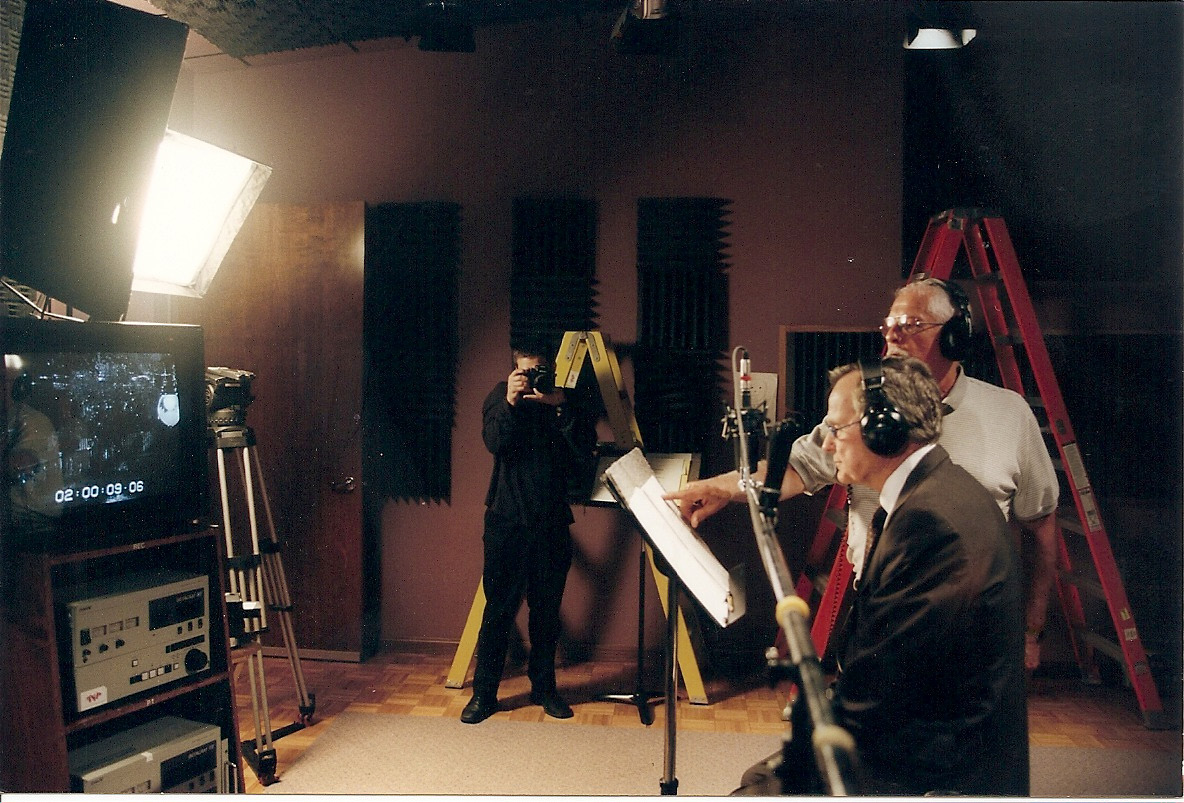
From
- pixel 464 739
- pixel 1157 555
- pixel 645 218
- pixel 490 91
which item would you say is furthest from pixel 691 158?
pixel 464 739

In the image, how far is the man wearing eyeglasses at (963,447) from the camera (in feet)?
6.38

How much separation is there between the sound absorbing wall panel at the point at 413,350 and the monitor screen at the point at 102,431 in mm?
959

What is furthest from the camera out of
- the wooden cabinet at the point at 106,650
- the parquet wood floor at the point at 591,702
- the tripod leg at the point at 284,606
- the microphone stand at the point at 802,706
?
the tripod leg at the point at 284,606

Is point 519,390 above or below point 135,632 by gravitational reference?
above

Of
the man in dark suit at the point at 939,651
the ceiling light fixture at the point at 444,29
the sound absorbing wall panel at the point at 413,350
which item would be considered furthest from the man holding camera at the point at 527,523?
the man in dark suit at the point at 939,651

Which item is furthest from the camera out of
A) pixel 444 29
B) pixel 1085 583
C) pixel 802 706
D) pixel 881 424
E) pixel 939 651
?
pixel 444 29

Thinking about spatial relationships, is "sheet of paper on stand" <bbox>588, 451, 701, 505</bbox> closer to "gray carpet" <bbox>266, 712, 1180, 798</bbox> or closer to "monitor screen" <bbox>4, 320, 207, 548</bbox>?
"gray carpet" <bbox>266, 712, 1180, 798</bbox>

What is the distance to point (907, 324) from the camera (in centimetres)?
212

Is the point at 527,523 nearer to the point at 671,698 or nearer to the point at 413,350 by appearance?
the point at 413,350

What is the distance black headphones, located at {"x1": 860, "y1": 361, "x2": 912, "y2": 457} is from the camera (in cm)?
138

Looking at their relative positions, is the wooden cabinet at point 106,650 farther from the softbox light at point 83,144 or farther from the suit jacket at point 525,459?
the suit jacket at point 525,459

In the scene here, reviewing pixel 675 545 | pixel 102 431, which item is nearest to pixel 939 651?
pixel 675 545

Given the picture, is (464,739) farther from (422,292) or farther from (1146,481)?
(1146,481)

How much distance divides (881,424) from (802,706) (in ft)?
1.98
